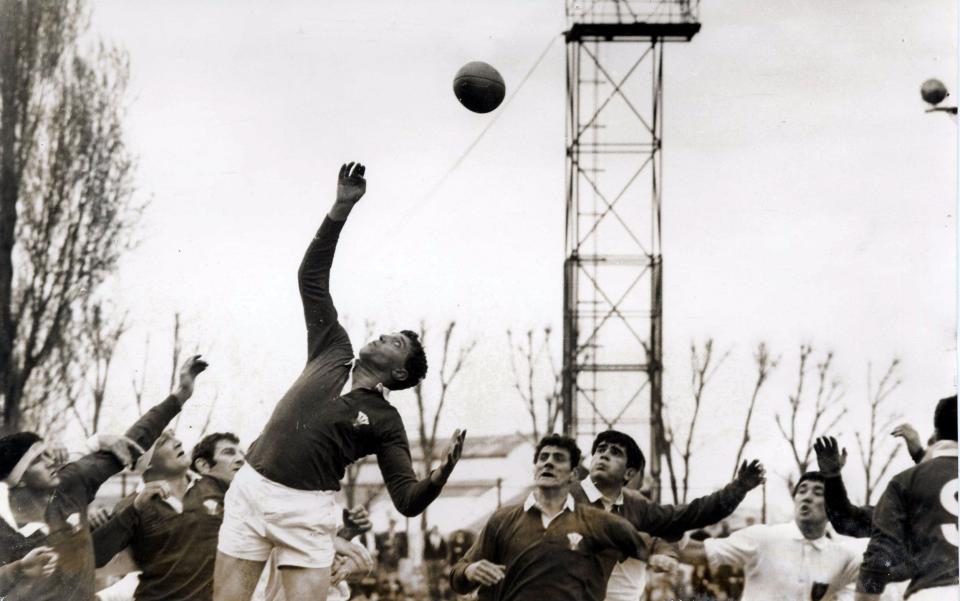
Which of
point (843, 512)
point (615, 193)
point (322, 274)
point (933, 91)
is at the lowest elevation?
point (843, 512)

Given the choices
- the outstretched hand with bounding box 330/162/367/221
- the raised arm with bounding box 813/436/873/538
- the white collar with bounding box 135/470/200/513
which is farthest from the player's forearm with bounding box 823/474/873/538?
the white collar with bounding box 135/470/200/513

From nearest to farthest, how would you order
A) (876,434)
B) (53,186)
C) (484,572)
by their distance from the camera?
(484,572) → (876,434) → (53,186)

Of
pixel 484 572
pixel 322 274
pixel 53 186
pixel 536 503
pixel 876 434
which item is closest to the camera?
pixel 484 572

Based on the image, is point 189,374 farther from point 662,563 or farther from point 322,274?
point 662,563

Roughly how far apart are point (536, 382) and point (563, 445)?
35cm

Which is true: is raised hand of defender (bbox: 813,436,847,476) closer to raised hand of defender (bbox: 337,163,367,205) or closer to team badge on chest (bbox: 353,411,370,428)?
team badge on chest (bbox: 353,411,370,428)

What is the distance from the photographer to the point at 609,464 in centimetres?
614

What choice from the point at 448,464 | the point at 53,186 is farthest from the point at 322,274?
the point at 53,186

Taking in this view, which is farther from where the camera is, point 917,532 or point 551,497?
point 917,532

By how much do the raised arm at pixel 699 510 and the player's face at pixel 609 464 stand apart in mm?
101

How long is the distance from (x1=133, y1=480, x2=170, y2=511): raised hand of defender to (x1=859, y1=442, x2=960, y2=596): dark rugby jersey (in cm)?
349

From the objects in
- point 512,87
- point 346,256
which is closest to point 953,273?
point 512,87

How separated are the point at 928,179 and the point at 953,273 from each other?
1.64ft

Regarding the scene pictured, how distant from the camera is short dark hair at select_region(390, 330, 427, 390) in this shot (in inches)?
243
